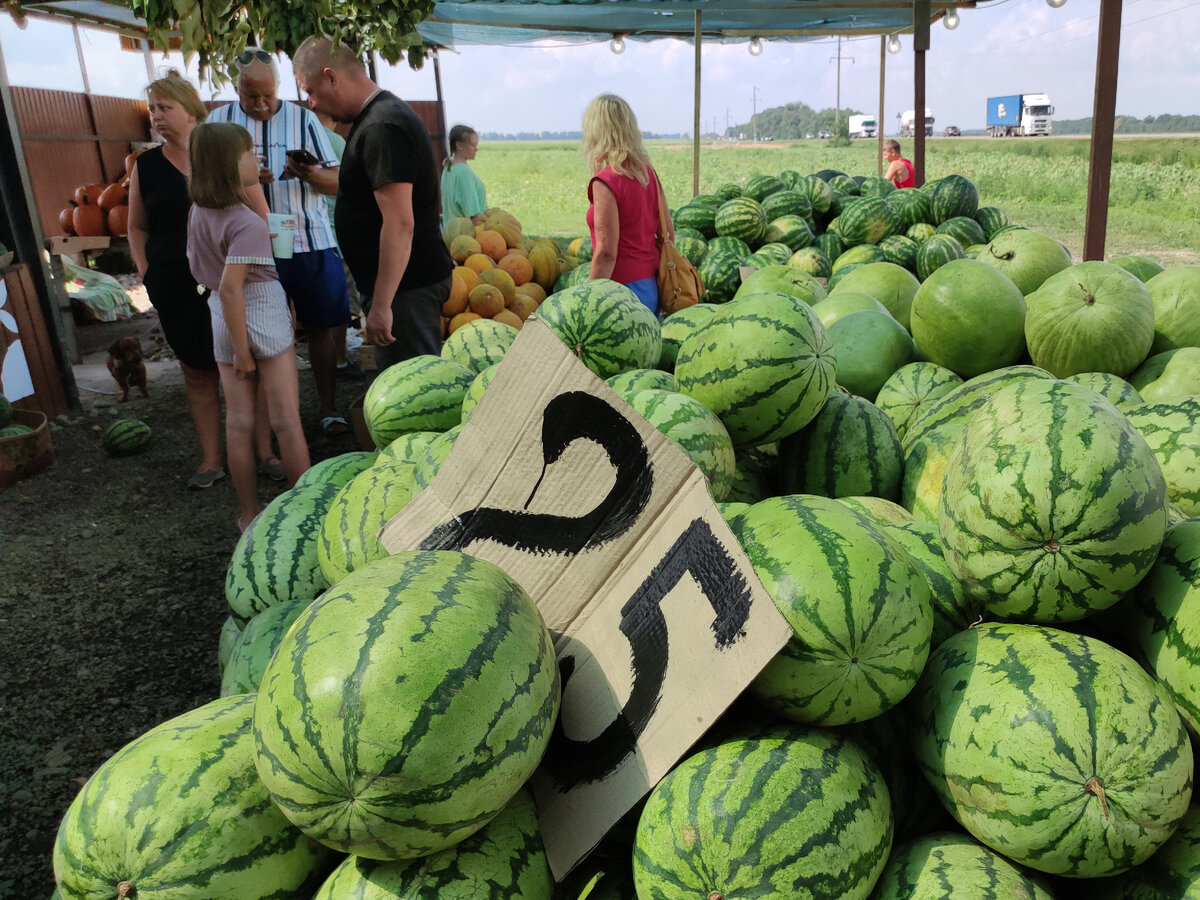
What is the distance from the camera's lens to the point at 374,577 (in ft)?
3.98

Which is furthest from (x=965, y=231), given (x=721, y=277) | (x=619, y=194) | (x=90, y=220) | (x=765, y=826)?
(x=90, y=220)

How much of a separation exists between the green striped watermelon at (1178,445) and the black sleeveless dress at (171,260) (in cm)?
487

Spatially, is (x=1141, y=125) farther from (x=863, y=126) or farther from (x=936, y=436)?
(x=936, y=436)

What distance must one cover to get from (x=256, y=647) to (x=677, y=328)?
176 cm

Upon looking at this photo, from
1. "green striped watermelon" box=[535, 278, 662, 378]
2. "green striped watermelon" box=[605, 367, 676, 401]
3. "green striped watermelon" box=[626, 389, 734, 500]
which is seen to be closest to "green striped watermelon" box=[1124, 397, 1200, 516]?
"green striped watermelon" box=[626, 389, 734, 500]

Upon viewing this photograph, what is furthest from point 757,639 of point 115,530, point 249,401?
point 115,530

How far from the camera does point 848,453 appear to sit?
207 centimetres

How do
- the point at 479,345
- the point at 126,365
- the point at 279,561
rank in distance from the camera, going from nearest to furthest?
the point at 279,561 < the point at 479,345 < the point at 126,365

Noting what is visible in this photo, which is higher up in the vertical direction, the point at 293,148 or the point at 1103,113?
the point at 293,148

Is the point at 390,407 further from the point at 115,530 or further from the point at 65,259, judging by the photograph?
the point at 65,259

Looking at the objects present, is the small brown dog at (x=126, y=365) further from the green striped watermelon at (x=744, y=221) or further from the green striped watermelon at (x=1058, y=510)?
the green striped watermelon at (x=1058, y=510)

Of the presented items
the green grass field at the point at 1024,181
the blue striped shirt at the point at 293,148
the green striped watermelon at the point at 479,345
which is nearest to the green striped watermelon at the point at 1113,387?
the green striped watermelon at the point at 479,345

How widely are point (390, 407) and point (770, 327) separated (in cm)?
115

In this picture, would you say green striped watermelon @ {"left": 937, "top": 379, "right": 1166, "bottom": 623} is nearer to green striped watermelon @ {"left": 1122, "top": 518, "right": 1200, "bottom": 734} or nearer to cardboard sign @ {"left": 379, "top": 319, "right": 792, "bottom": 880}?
green striped watermelon @ {"left": 1122, "top": 518, "right": 1200, "bottom": 734}
